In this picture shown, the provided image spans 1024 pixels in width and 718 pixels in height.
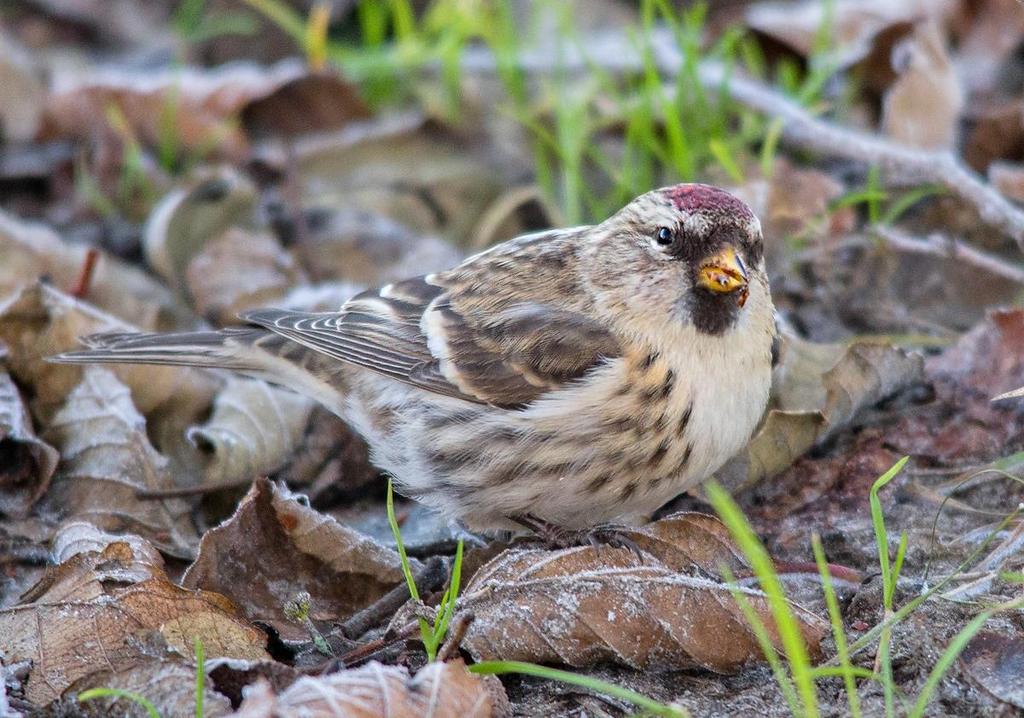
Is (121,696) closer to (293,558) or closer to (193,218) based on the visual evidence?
(293,558)

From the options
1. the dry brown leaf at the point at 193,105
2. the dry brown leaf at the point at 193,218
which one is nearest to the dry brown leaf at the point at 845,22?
the dry brown leaf at the point at 193,105

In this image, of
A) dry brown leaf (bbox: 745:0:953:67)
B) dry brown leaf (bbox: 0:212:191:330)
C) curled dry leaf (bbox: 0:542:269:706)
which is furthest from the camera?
dry brown leaf (bbox: 745:0:953:67)

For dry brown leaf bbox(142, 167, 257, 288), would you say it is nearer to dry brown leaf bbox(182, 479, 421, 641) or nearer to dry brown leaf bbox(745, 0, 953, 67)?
dry brown leaf bbox(182, 479, 421, 641)

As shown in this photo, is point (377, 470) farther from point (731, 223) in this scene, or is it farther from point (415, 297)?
point (731, 223)

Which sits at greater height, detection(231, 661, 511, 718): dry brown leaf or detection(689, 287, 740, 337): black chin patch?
detection(689, 287, 740, 337): black chin patch

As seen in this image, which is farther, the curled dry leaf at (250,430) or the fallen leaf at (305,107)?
the fallen leaf at (305,107)

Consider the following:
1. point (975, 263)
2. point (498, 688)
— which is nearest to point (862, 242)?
point (975, 263)

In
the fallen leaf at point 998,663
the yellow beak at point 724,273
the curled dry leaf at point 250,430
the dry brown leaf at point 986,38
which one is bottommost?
the curled dry leaf at point 250,430

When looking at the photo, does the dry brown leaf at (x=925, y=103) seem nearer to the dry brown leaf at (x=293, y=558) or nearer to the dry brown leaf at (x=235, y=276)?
the dry brown leaf at (x=235, y=276)

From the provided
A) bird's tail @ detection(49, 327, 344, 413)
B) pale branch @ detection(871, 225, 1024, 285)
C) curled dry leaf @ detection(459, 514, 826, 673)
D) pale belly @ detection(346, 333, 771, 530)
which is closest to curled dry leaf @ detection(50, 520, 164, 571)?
bird's tail @ detection(49, 327, 344, 413)
